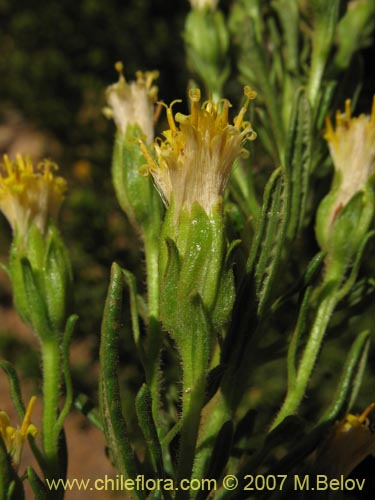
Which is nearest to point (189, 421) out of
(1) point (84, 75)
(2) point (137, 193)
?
(2) point (137, 193)

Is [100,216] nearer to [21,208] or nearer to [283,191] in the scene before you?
[21,208]

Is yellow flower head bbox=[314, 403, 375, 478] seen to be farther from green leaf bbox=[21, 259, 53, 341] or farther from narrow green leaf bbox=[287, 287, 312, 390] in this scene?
green leaf bbox=[21, 259, 53, 341]

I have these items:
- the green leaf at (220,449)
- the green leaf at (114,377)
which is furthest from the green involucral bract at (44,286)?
the green leaf at (220,449)

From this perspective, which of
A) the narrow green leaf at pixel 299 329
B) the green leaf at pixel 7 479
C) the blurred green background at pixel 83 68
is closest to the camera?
the green leaf at pixel 7 479

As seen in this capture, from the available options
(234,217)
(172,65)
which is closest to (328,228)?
(234,217)

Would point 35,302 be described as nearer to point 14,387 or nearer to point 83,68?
point 14,387

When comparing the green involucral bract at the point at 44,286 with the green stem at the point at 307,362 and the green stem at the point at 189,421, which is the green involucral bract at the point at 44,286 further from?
the green stem at the point at 307,362
